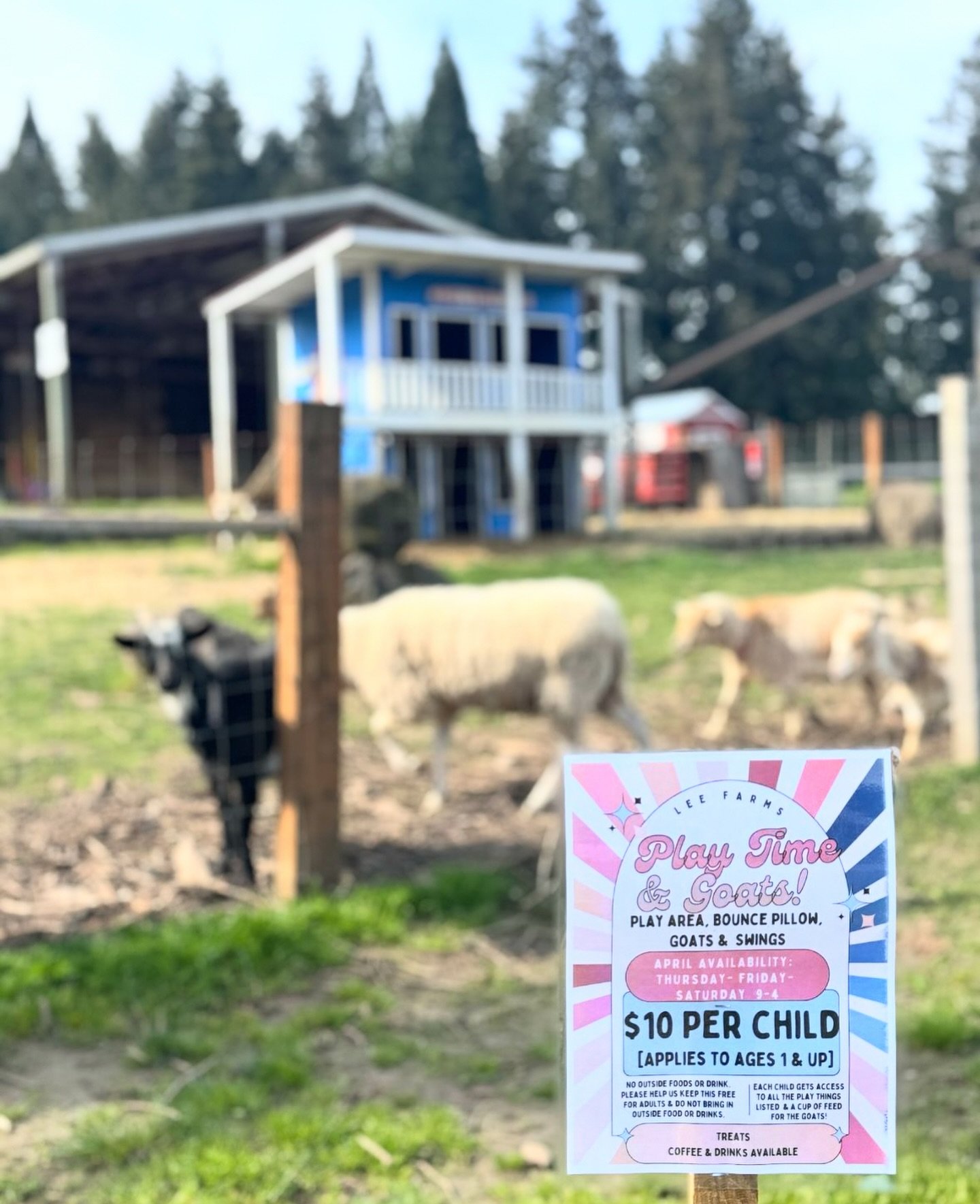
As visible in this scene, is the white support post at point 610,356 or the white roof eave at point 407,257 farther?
the white support post at point 610,356

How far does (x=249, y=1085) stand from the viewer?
3.67 m

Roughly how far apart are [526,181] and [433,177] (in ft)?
13.2

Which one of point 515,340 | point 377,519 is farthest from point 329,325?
point 377,519

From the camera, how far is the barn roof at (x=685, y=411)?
128 ft

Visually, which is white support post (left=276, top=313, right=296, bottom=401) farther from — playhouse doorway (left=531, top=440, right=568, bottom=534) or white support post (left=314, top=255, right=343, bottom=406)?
playhouse doorway (left=531, top=440, right=568, bottom=534)

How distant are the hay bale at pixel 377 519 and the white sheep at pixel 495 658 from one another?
479cm

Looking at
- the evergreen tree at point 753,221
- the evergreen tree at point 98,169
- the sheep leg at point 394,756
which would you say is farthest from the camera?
the evergreen tree at point 98,169

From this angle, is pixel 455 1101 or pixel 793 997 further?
pixel 455 1101

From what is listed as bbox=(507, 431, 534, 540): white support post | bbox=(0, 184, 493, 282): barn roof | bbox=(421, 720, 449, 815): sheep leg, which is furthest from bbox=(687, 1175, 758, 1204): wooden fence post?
bbox=(0, 184, 493, 282): barn roof

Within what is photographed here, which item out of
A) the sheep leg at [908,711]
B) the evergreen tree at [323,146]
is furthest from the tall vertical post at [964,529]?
the evergreen tree at [323,146]

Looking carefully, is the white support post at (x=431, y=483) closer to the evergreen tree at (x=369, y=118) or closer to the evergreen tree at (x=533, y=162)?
the evergreen tree at (x=533, y=162)

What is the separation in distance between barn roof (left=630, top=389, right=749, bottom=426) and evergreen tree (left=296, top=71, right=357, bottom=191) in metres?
19.6

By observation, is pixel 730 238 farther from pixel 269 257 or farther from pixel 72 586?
pixel 72 586

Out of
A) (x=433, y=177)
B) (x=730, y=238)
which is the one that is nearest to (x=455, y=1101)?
(x=433, y=177)
